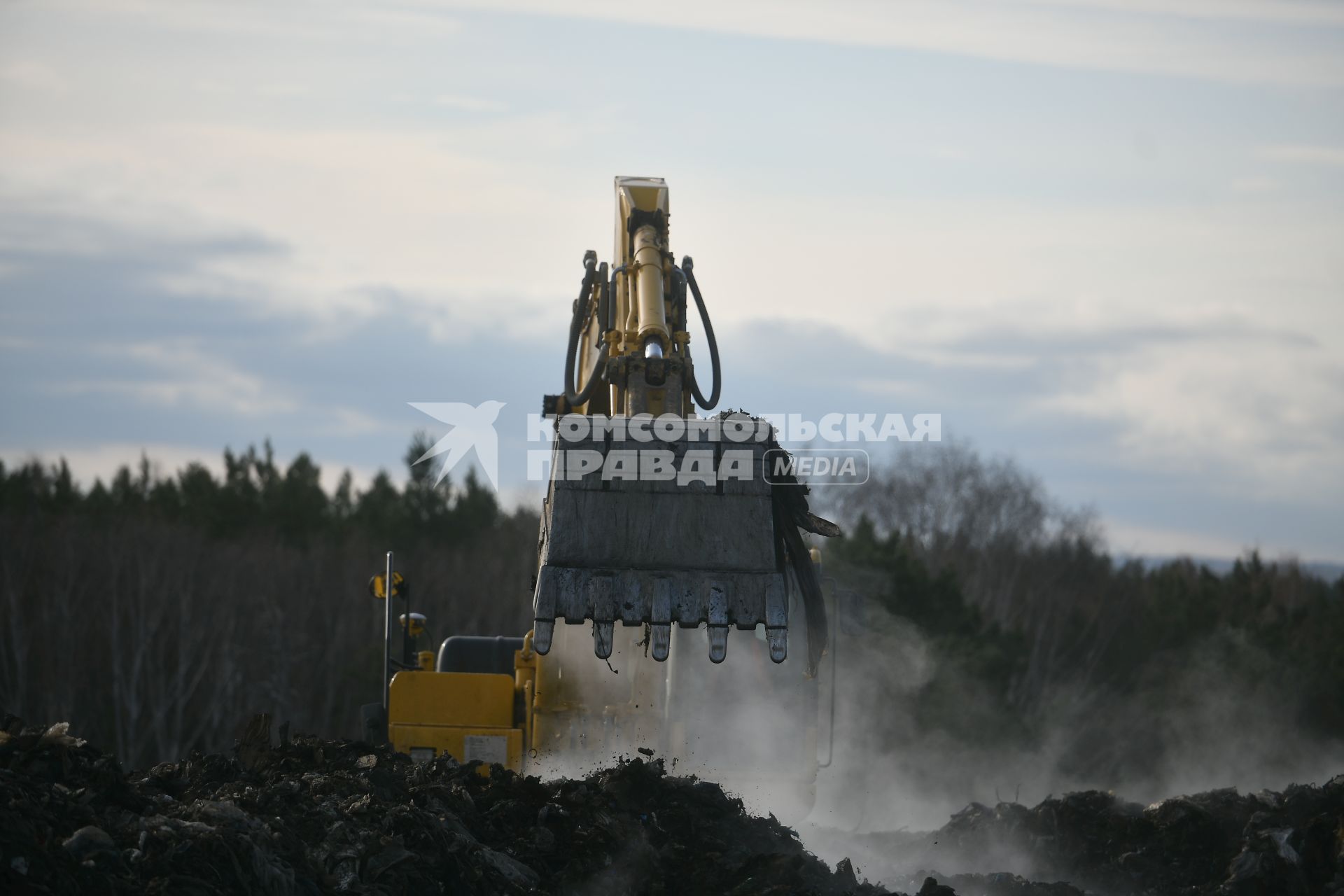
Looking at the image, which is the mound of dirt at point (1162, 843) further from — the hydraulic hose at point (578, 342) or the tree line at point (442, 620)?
the tree line at point (442, 620)

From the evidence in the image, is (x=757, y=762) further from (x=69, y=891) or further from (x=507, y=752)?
(x=69, y=891)

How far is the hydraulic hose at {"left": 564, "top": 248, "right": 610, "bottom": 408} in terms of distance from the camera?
30.2 ft

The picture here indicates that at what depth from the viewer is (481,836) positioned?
7.89 meters

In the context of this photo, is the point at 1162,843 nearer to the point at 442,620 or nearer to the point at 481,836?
the point at 481,836

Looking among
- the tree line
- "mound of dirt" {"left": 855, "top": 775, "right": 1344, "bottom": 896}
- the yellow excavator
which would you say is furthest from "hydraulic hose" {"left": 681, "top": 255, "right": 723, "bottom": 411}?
the tree line

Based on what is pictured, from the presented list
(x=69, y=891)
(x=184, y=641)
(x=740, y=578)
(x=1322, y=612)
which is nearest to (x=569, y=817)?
(x=740, y=578)

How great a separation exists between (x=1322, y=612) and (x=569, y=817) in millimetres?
34705

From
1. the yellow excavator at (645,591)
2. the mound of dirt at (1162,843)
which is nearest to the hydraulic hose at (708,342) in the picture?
the yellow excavator at (645,591)

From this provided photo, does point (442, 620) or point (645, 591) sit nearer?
point (645, 591)

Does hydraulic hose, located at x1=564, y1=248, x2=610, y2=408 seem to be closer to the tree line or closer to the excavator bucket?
the excavator bucket

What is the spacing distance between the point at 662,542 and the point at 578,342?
2.42 metres

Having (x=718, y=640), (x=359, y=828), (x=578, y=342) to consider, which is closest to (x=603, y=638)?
(x=718, y=640)

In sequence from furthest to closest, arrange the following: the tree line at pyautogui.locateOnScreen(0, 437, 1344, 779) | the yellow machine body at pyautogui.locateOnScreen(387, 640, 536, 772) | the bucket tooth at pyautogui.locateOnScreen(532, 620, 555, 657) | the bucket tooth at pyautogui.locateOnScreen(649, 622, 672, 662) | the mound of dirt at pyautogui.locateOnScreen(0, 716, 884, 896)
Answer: the tree line at pyautogui.locateOnScreen(0, 437, 1344, 779) → the yellow machine body at pyautogui.locateOnScreen(387, 640, 536, 772) → the bucket tooth at pyautogui.locateOnScreen(649, 622, 672, 662) → the bucket tooth at pyautogui.locateOnScreen(532, 620, 555, 657) → the mound of dirt at pyautogui.locateOnScreen(0, 716, 884, 896)

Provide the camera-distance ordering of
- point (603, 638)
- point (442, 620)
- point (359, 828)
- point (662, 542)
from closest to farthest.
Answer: point (359, 828) < point (603, 638) < point (662, 542) < point (442, 620)
